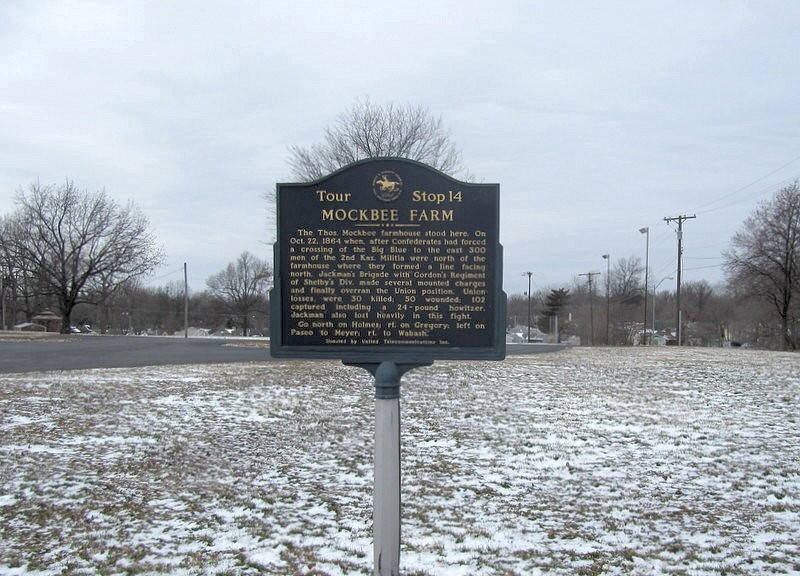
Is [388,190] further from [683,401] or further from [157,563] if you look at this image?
[683,401]

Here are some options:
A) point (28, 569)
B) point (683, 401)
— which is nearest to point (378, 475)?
point (28, 569)

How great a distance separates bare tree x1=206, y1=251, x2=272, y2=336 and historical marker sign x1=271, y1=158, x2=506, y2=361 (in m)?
87.1

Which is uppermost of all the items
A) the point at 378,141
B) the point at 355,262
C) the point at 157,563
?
the point at 378,141

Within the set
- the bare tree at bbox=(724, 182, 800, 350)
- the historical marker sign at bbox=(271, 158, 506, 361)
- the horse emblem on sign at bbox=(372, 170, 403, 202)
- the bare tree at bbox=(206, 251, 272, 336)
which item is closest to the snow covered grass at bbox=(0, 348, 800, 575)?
the historical marker sign at bbox=(271, 158, 506, 361)

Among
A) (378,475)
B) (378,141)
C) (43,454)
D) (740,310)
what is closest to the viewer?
(378,475)

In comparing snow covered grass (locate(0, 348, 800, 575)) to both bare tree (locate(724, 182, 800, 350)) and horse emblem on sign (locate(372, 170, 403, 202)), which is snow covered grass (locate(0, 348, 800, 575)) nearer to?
horse emblem on sign (locate(372, 170, 403, 202))

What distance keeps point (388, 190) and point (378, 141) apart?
17.8 m

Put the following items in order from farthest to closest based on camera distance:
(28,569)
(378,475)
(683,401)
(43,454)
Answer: (683,401) → (43,454) → (28,569) → (378,475)

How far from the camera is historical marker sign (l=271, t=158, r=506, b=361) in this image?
4.28m

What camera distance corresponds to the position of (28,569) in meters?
4.38

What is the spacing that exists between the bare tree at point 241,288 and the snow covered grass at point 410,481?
80897 millimetres

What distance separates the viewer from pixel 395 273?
4.29 m

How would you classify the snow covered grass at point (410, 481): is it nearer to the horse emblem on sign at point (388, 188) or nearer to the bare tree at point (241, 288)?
the horse emblem on sign at point (388, 188)

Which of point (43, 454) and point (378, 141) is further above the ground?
point (378, 141)
